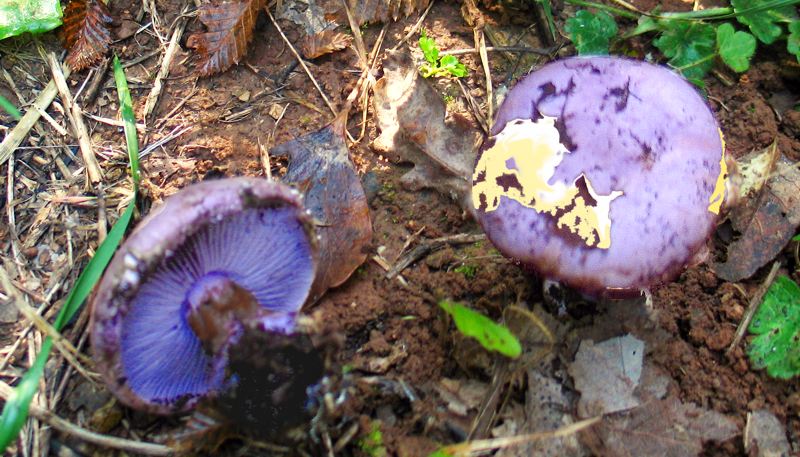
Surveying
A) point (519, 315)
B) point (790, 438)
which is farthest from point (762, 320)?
point (519, 315)

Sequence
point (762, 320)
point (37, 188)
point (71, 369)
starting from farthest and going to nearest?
1. point (37, 188)
2. point (762, 320)
3. point (71, 369)

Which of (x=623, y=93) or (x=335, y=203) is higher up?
(x=623, y=93)

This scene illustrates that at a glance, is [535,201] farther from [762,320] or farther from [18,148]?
[18,148]

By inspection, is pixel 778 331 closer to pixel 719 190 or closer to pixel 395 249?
pixel 719 190

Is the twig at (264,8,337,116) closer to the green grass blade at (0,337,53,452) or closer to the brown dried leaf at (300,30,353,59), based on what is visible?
the brown dried leaf at (300,30,353,59)

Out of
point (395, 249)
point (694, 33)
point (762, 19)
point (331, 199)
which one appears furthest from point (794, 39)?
point (331, 199)

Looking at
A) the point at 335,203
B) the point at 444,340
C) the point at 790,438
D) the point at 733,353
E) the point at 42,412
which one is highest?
the point at 335,203

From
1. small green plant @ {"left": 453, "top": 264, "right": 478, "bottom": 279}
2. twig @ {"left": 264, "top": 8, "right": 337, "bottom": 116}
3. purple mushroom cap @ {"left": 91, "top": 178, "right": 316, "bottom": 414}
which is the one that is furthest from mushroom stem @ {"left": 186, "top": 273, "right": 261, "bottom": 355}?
twig @ {"left": 264, "top": 8, "right": 337, "bottom": 116}
